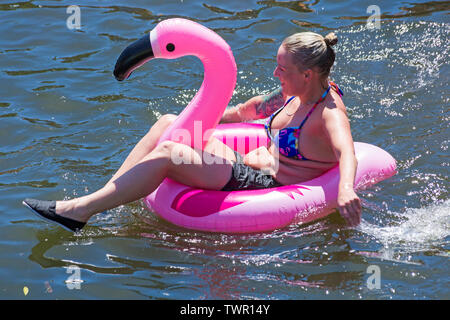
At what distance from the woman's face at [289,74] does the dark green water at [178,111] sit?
2.93 ft

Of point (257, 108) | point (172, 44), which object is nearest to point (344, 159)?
point (257, 108)

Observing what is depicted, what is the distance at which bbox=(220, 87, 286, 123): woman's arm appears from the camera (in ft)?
15.8

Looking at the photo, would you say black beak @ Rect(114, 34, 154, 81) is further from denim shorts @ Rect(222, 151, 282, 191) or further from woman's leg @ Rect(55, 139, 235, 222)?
denim shorts @ Rect(222, 151, 282, 191)

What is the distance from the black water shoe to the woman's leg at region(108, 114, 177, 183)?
419mm

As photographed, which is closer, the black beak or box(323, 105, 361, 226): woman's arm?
box(323, 105, 361, 226): woman's arm

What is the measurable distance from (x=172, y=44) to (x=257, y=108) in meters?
0.94

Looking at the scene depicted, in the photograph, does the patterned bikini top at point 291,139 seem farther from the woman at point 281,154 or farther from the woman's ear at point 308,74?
the woman's ear at point 308,74

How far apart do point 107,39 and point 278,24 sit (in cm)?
190

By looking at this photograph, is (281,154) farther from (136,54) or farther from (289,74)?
(136,54)

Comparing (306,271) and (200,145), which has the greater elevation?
(200,145)

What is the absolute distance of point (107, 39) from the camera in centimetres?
731

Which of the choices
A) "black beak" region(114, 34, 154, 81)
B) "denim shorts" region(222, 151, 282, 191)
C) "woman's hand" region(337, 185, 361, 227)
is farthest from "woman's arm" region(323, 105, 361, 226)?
"black beak" region(114, 34, 154, 81)
